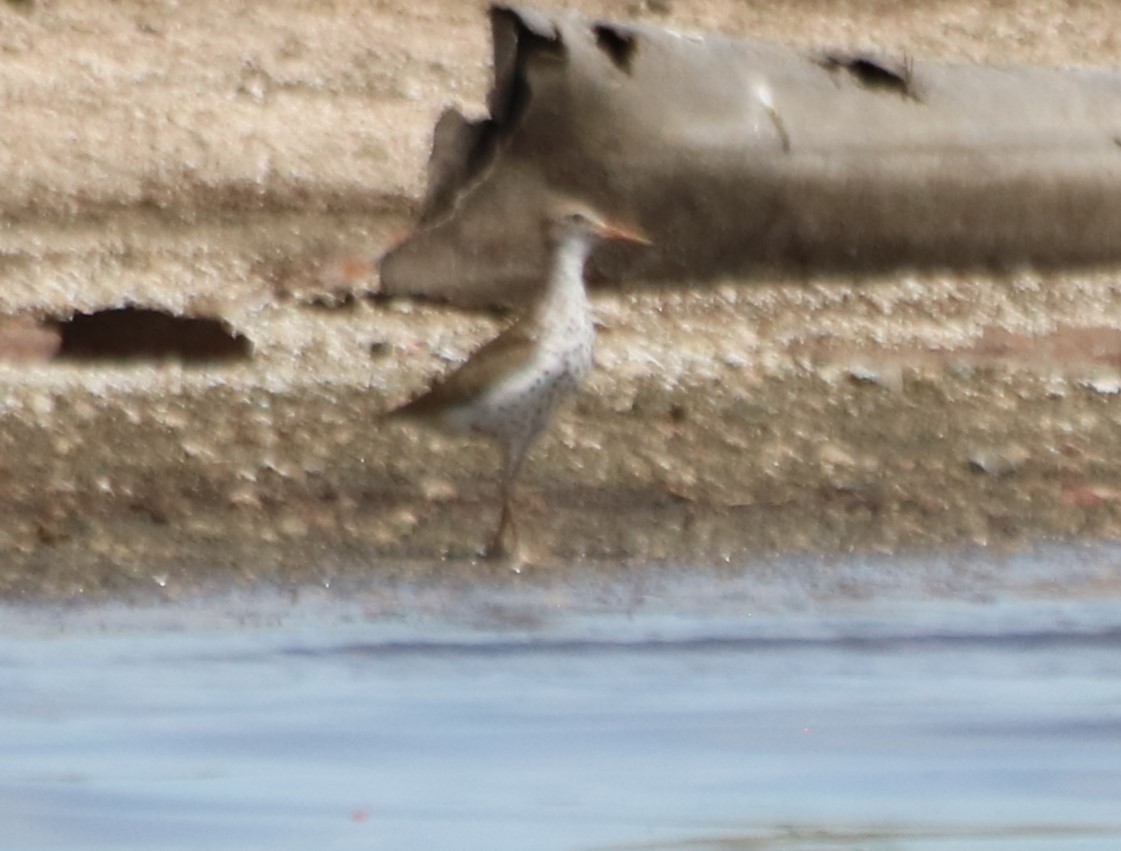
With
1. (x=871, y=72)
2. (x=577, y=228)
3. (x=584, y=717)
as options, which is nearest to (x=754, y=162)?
(x=871, y=72)

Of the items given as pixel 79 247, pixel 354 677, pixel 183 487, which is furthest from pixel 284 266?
pixel 354 677

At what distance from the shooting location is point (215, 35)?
16062 millimetres

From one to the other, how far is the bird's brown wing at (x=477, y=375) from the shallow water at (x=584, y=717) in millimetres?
767

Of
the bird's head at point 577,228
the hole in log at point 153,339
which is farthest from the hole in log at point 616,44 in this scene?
the hole in log at point 153,339

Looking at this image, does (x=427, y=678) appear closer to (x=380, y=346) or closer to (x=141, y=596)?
(x=141, y=596)

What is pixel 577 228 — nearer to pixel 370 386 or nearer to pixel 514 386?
pixel 370 386

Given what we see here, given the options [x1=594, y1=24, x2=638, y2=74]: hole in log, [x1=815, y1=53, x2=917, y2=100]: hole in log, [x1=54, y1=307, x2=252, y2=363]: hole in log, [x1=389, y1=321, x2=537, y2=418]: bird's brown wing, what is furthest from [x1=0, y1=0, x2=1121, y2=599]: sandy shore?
[x1=594, y1=24, x2=638, y2=74]: hole in log

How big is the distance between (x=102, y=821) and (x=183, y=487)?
3.48 m

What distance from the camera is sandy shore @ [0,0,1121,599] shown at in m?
8.52

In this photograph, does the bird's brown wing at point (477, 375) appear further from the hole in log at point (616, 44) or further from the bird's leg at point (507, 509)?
the hole in log at point (616, 44)

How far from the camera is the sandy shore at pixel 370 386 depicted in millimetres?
8523

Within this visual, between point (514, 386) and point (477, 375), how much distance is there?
11cm

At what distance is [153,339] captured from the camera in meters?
10.5

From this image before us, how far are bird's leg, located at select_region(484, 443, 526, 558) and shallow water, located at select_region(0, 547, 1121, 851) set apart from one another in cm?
25
